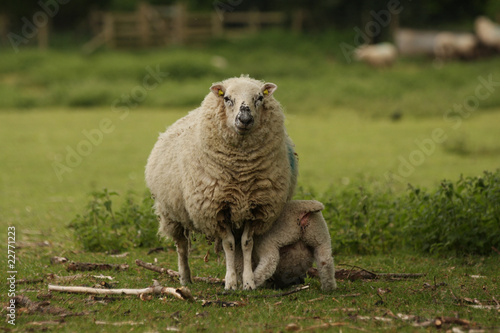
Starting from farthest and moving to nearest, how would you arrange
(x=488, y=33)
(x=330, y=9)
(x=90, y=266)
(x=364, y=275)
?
1. (x=330, y=9)
2. (x=488, y=33)
3. (x=90, y=266)
4. (x=364, y=275)

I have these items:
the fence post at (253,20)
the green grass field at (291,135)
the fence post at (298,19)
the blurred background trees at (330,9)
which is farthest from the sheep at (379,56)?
the fence post at (253,20)

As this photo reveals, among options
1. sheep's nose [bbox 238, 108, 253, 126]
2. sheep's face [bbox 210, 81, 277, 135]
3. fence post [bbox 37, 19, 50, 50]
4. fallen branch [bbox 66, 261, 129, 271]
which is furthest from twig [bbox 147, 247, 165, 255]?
fence post [bbox 37, 19, 50, 50]

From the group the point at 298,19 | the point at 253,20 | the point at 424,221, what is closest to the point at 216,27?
the point at 253,20

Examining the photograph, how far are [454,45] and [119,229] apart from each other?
25.1 m

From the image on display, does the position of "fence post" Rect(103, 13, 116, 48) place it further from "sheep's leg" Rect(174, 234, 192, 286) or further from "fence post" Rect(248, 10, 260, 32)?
"sheep's leg" Rect(174, 234, 192, 286)

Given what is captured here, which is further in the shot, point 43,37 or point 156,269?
point 43,37

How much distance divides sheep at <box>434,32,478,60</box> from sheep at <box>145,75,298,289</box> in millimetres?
26320

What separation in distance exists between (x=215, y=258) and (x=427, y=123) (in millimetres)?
14442

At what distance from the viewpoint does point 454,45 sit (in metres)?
32.4

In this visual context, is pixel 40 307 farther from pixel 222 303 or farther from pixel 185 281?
pixel 185 281

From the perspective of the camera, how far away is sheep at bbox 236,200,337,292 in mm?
7234

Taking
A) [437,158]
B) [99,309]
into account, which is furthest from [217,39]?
[99,309]

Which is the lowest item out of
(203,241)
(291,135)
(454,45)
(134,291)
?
(134,291)

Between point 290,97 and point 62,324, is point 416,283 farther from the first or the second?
point 290,97
